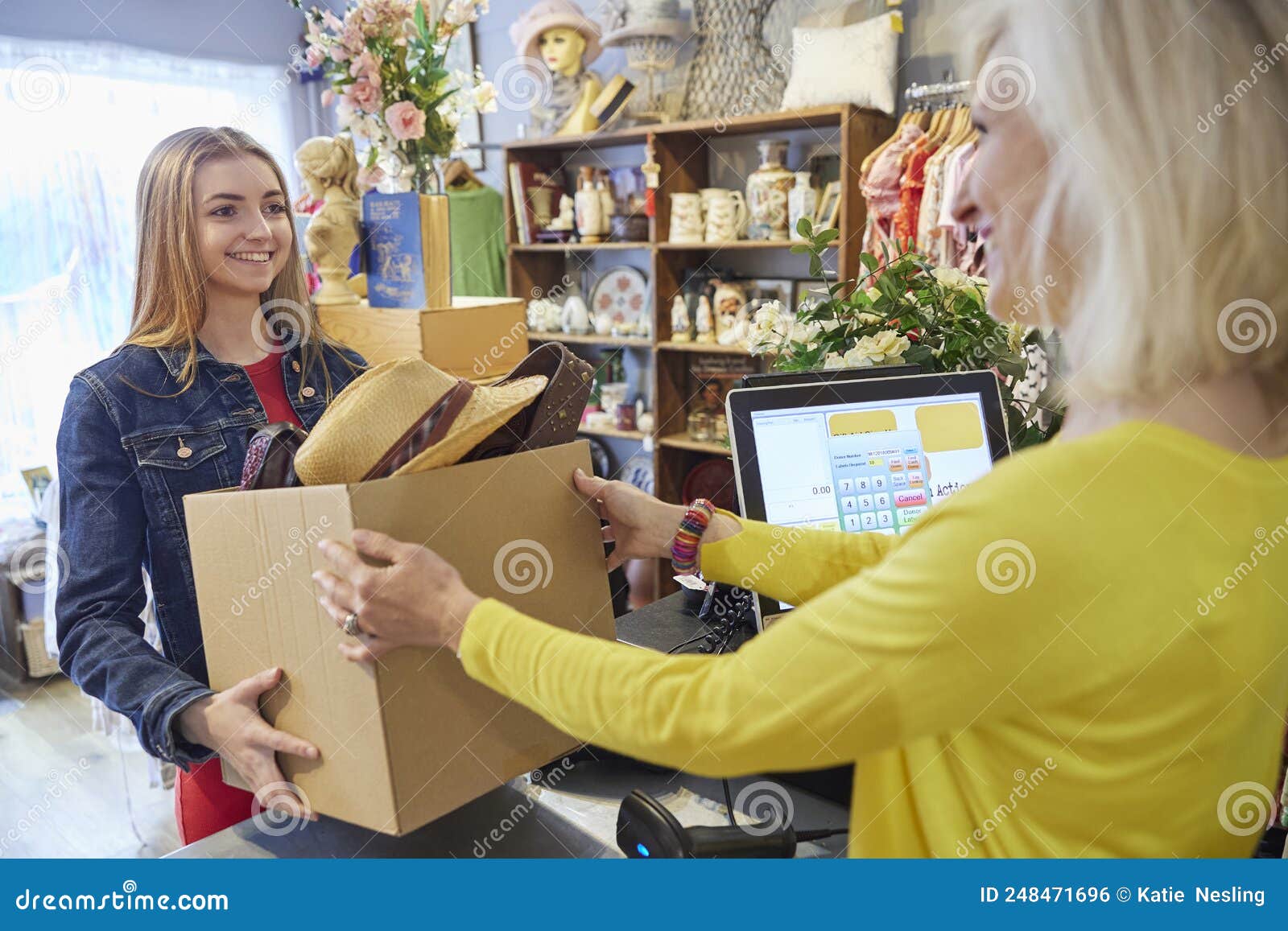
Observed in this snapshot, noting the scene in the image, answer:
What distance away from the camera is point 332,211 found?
2562 millimetres

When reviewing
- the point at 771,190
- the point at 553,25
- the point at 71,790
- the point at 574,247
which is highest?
the point at 553,25

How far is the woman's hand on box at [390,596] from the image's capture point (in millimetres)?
783

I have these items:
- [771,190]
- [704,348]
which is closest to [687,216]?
[771,190]

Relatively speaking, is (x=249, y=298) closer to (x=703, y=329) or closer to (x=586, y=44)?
(x=703, y=329)

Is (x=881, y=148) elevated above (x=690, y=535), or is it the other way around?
(x=881, y=148)

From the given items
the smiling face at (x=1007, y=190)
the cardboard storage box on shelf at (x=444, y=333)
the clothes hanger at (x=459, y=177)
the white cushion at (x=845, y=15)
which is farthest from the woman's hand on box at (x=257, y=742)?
the clothes hanger at (x=459, y=177)

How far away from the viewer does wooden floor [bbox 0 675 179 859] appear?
2.74m

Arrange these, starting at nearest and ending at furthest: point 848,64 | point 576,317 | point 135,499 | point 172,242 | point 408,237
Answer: point 135,499 < point 172,242 < point 408,237 < point 848,64 < point 576,317

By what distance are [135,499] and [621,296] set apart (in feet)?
10.1

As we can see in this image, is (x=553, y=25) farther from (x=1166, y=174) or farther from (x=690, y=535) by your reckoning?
(x=1166, y=174)

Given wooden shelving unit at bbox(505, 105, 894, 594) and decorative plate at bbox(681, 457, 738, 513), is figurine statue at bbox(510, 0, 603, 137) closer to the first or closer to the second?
wooden shelving unit at bbox(505, 105, 894, 594)

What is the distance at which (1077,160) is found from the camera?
66 centimetres

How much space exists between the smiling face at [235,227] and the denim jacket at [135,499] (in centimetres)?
13

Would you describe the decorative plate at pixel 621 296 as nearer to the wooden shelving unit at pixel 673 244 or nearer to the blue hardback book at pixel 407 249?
the wooden shelving unit at pixel 673 244
